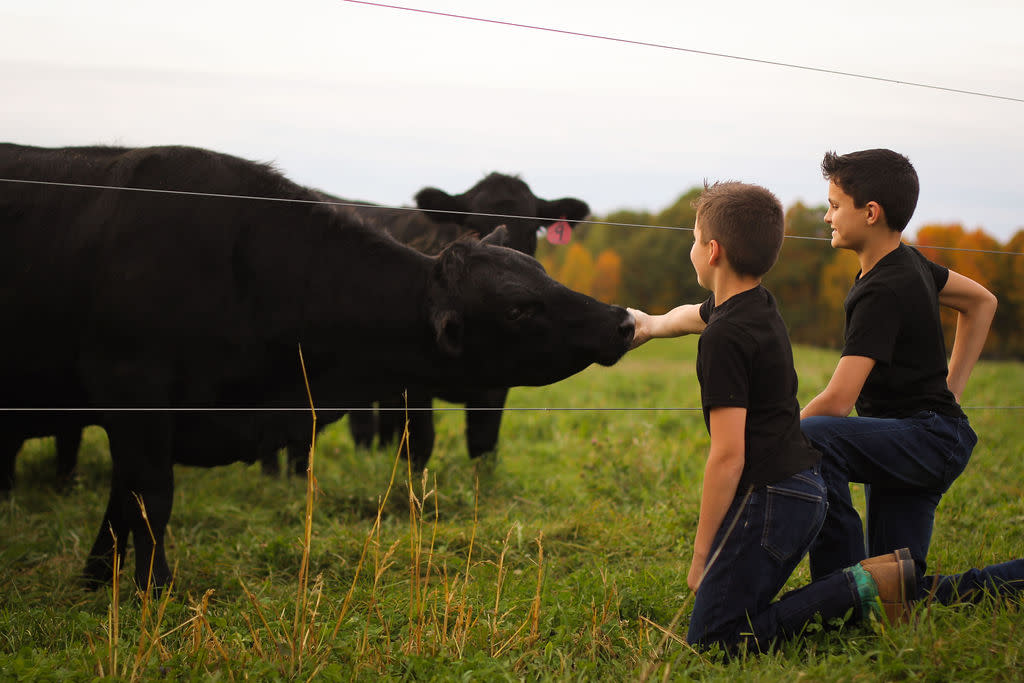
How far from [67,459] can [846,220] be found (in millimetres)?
5010

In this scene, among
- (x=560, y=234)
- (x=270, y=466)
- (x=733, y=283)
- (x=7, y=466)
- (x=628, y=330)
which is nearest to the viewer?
(x=733, y=283)

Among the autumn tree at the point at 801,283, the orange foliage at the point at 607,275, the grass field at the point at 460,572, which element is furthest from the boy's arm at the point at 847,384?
the autumn tree at the point at 801,283

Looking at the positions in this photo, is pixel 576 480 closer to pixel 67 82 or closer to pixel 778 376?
pixel 778 376

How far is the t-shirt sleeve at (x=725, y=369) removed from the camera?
8.89 feet

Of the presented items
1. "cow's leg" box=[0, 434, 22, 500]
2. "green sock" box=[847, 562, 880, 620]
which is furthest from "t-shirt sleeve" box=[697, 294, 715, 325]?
"cow's leg" box=[0, 434, 22, 500]

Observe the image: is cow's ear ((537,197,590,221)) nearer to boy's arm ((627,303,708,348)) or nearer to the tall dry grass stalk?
boy's arm ((627,303,708,348))

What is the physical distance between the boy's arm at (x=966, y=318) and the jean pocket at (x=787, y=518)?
113cm

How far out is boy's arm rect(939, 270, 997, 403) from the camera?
3539 millimetres

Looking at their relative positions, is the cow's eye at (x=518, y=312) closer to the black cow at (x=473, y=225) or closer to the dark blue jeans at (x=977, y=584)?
the black cow at (x=473, y=225)

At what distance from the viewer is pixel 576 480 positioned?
579 cm

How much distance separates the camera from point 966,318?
360 centimetres

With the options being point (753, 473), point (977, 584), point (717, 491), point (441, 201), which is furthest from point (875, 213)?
point (441, 201)

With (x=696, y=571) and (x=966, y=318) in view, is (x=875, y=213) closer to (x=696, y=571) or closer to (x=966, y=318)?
(x=966, y=318)

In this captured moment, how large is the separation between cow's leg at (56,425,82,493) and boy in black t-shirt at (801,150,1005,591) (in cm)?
464
